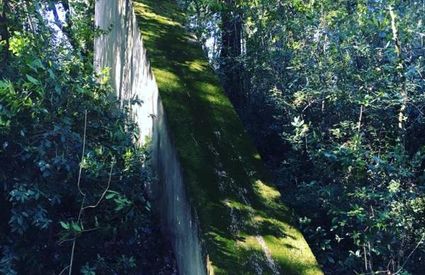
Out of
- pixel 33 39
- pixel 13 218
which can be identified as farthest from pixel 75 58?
pixel 13 218

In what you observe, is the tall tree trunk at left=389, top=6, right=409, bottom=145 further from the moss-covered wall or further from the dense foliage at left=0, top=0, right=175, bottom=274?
the dense foliage at left=0, top=0, right=175, bottom=274

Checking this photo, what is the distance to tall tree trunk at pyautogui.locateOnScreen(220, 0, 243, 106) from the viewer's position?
702 centimetres

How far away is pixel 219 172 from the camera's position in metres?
4.16

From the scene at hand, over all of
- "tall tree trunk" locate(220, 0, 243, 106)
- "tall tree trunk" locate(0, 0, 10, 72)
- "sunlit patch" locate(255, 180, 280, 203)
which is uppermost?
"tall tree trunk" locate(0, 0, 10, 72)

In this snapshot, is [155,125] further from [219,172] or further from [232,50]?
[232,50]

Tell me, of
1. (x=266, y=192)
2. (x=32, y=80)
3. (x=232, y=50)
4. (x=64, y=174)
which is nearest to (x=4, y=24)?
(x=32, y=80)

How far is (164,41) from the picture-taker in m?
5.49

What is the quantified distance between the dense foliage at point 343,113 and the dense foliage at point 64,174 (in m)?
1.72

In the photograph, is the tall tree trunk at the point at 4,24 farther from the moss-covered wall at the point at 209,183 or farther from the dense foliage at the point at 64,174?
the moss-covered wall at the point at 209,183

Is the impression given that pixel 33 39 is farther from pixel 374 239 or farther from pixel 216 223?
pixel 374 239

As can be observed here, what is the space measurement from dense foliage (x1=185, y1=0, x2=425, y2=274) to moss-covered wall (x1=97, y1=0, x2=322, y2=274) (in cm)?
73

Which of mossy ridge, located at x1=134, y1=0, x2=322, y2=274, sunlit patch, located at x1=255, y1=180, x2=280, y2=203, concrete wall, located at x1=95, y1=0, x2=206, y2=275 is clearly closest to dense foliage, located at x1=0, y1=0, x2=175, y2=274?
concrete wall, located at x1=95, y1=0, x2=206, y2=275

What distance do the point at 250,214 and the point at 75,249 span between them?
1.42 metres

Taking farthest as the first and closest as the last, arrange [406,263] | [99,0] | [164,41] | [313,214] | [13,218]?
1. [99,0]
2. [164,41]
3. [313,214]
4. [406,263]
5. [13,218]
